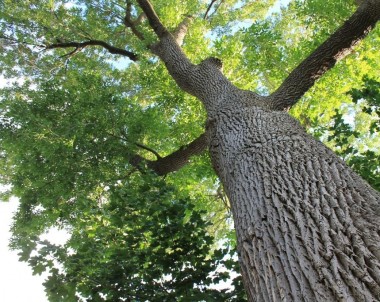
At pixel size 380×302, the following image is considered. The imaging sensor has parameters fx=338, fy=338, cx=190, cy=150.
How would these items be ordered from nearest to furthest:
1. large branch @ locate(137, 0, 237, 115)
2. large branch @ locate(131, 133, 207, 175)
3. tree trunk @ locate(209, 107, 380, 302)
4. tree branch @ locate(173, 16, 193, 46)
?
tree trunk @ locate(209, 107, 380, 302)
large branch @ locate(137, 0, 237, 115)
large branch @ locate(131, 133, 207, 175)
tree branch @ locate(173, 16, 193, 46)

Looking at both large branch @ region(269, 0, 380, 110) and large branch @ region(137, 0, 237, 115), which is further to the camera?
large branch @ region(137, 0, 237, 115)

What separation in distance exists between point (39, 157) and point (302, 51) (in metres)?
6.34

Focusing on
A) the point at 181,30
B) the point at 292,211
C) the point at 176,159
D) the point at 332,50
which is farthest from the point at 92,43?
the point at 292,211

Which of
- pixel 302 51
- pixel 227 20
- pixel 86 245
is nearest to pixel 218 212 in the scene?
pixel 302 51

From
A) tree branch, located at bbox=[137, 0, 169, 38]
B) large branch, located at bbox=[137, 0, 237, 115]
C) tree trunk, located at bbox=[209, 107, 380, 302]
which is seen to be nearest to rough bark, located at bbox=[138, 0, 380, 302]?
tree trunk, located at bbox=[209, 107, 380, 302]

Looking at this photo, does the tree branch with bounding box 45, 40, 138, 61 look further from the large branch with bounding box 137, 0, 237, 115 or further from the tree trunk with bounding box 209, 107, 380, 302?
the tree trunk with bounding box 209, 107, 380, 302

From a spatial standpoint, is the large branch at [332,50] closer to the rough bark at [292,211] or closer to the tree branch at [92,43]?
the rough bark at [292,211]

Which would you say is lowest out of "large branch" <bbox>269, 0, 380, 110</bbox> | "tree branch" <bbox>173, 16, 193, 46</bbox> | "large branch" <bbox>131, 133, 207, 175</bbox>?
"large branch" <bbox>269, 0, 380, 110</bbox>

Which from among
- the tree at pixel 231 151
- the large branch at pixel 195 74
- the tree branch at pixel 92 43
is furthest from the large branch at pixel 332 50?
the tree branch at pixel 92 43

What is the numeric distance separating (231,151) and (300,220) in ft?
4.94

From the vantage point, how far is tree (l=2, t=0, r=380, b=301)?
1853 millimetres

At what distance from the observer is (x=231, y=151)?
3539mm

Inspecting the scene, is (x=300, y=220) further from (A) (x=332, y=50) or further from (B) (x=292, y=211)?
(A) (x=332, y=50)

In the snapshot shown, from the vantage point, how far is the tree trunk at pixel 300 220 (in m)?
1.64
